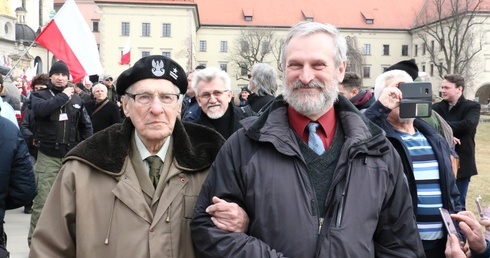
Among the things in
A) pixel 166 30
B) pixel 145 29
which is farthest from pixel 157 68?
pixel 145 29

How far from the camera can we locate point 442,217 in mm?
3318

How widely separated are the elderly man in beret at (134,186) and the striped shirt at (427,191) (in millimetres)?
1401

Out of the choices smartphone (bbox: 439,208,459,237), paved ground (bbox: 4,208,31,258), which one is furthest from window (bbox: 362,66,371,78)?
smartphone (bbox: 439,208,459,237)

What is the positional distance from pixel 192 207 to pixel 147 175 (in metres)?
0.28

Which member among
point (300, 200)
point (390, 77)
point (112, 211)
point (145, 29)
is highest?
point (145, 29)

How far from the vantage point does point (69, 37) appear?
8484mm

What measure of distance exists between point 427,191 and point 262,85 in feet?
10.0

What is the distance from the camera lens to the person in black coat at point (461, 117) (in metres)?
7.66

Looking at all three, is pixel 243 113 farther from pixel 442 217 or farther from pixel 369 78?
pixel 369 78

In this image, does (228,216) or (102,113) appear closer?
(228,216)

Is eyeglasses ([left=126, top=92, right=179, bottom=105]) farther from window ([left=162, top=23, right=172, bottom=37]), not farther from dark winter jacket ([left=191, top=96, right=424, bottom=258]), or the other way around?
window ([left=162, top=23, right=172, bottom=37])

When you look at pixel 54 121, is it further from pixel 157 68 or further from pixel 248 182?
pixel 248 182

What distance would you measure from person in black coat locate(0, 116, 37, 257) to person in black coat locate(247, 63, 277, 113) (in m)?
2.58

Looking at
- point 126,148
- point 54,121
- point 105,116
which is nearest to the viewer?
point 126,148
